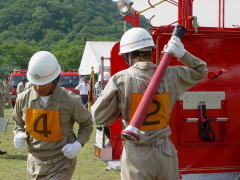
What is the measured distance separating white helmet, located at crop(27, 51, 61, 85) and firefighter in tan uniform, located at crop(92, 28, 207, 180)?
2.13ft

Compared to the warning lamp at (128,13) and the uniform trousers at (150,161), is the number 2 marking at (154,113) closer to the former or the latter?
the uniform trousers at (150,161)

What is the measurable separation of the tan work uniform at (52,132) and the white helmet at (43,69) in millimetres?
149

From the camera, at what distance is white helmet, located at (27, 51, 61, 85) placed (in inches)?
161

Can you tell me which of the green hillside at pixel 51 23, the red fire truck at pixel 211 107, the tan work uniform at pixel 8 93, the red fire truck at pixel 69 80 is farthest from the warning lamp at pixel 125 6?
the green hillside at pixel 51 23

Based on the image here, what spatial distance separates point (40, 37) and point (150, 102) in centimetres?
10476

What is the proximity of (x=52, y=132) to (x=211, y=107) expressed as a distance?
225cm

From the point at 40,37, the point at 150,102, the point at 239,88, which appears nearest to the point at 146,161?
the point at 150,102

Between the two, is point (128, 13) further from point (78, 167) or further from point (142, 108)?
point (78, 167)

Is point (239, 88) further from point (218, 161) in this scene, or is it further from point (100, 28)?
point (100, 28)

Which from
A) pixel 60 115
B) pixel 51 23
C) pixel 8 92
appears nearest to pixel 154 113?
pixel 60 115

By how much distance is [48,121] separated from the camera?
13.4ft

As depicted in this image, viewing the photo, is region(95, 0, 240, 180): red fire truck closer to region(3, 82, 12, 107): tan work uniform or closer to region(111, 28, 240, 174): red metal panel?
region(111, 28, 240, 174): red metal panel

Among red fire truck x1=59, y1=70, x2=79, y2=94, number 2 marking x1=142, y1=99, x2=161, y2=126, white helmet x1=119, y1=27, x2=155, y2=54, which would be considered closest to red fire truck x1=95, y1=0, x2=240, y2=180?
white helmet x1=119, y1=27, x2=155, y2=54

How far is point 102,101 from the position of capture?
362 cm
